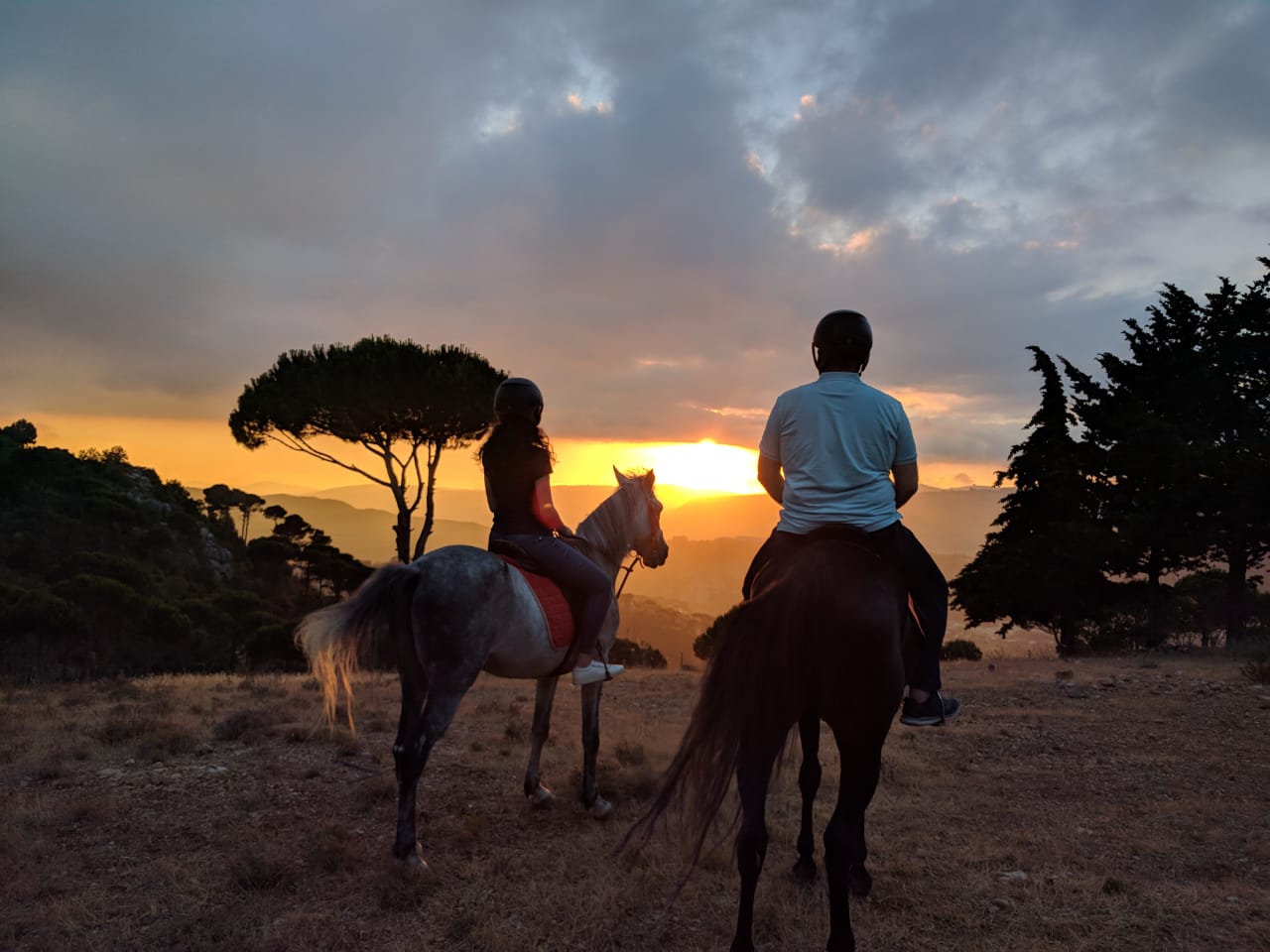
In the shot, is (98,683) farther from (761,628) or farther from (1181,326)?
(1181,326)

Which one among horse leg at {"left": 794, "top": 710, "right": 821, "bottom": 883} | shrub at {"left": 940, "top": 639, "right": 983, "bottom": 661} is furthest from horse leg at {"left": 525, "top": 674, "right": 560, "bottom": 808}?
shrub at {"left": 940, "top": 639, "right": 983, "bottom": 661}

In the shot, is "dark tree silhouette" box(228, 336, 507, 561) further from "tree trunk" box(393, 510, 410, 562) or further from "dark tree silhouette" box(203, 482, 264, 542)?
"dark tree silhouette" box(203, 482, 264, 542)

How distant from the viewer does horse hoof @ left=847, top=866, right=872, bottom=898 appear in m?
4.30

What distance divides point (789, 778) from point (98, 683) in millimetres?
11671

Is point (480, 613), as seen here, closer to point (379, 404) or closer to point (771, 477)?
point (771, 477)

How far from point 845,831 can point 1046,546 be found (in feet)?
80.3

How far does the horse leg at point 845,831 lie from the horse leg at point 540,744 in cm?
300

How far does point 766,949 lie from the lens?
369 cm

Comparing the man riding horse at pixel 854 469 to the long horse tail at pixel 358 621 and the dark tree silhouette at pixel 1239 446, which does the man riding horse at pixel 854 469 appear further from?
the dark tree silhouette at pixel 1239 446

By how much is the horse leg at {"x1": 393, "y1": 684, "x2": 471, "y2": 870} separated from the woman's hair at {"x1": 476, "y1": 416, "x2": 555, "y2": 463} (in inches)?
71.9

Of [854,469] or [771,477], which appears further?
Answer: [771,477]

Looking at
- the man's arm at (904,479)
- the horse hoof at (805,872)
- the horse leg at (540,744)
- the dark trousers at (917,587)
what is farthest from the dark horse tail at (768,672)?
the horse leg at (540,744)

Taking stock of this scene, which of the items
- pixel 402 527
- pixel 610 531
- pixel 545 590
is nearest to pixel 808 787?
pixel 545 590

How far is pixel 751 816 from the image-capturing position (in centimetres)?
322
